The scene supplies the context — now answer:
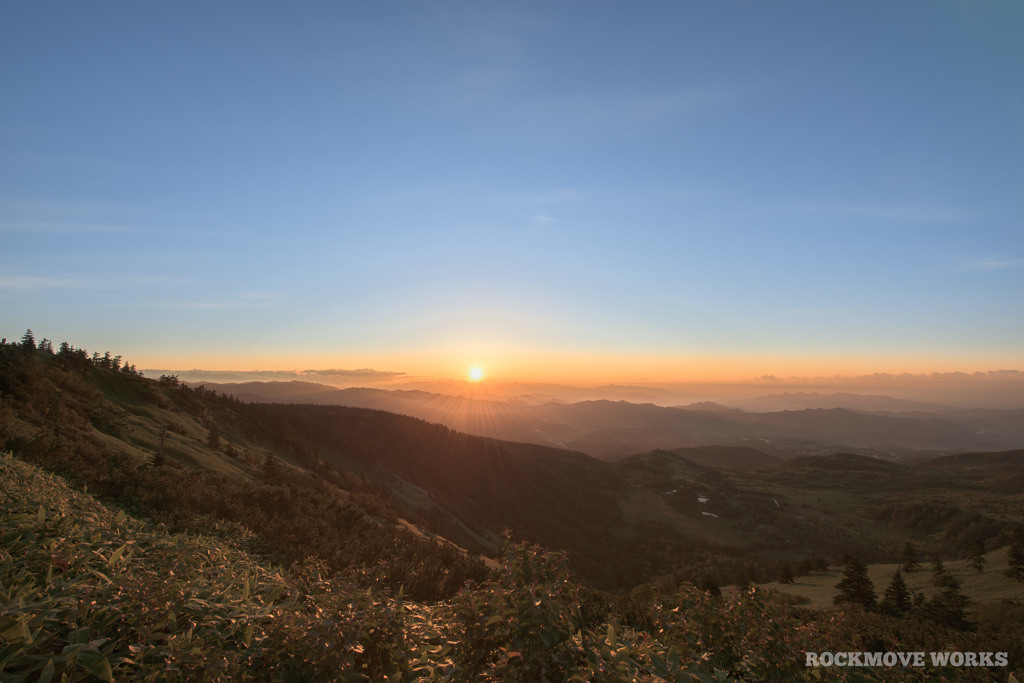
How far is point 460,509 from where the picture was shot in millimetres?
35344

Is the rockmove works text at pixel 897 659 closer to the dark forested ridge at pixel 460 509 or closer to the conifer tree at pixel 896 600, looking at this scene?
the dark forested ridge at pixel 460 509

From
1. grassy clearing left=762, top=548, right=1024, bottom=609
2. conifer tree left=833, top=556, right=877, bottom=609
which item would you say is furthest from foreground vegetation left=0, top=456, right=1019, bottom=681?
grassy clearing left=762, top=548, right=1024, bottom=609

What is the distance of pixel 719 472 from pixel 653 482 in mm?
28581

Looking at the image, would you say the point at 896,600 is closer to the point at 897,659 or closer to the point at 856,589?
the point at 856,589

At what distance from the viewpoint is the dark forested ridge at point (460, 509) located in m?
9.22

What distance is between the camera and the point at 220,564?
6.94 metres

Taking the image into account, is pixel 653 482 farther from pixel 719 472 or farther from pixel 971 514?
pixel 971 514

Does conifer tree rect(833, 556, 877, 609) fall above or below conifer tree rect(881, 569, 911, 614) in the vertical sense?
below

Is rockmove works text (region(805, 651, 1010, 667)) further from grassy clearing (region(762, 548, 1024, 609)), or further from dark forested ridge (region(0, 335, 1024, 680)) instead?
grassy clearing (region(762, 548, 1024, 609))

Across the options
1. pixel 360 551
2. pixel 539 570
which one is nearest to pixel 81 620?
pixel 539 570

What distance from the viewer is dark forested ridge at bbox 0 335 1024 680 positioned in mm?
9219

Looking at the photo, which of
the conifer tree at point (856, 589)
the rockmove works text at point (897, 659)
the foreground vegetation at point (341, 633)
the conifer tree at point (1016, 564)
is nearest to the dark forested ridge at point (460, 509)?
the foreground vegetation at point (341, 633)

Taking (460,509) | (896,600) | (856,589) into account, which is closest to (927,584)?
(856,589)

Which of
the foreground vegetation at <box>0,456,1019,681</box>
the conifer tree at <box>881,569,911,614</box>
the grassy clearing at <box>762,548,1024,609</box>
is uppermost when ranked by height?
the foreground vegetation at <box>0,456,1019,681</box>
